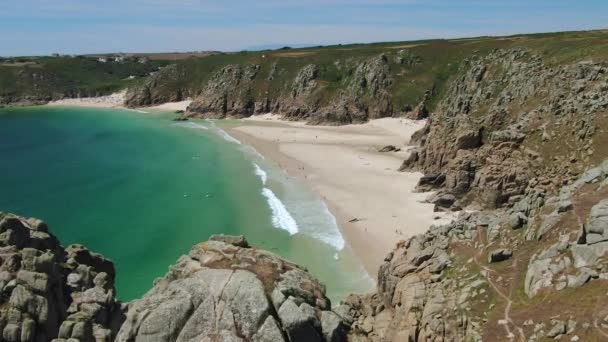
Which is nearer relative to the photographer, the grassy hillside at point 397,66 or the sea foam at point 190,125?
the grassy hillside at point 397,66

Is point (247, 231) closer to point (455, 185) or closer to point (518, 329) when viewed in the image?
point (455, 185)

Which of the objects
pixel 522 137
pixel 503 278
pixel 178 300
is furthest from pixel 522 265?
pixel 522 137

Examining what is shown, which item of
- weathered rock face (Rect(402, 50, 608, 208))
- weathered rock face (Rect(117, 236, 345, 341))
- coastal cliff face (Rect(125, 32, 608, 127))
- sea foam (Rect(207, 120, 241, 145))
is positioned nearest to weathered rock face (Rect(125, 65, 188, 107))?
coastal cliff face (Rect(125, 32, 608, 127))

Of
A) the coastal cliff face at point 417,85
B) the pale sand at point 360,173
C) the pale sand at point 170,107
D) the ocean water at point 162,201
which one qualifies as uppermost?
the coastal cliff face at point 417,85

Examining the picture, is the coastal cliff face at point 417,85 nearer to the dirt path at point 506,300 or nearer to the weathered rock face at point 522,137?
the weathered rock face at point 522,137

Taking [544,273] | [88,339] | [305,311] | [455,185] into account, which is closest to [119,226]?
[88,339]

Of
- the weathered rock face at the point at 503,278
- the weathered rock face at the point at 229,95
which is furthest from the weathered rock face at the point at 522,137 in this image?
the weathered rock face at the point at 229,95

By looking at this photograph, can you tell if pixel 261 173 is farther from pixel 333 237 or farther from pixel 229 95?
pixel 229 95

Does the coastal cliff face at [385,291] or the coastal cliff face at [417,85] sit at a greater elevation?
the coastal cliff face at [417,85]
